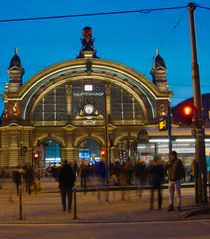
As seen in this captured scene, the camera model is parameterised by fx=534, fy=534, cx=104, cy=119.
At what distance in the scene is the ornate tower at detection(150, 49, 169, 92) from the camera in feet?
275

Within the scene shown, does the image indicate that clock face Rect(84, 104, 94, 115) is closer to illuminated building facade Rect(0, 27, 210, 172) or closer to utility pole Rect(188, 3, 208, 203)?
illuminated building facade Rect(0, 27, 210, 172)

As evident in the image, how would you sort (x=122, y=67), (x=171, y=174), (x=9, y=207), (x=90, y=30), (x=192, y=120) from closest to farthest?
1. (x=171, y=174)
2. (x=192, y=120)
3. (x=9, y=207)
4. (x=122, y=67)
5. (x=90, y=30)

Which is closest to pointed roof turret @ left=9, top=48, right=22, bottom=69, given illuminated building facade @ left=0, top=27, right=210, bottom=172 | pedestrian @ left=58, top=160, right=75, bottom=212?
illuminated building facade @ left=0, top=27, right=210, bottom=172

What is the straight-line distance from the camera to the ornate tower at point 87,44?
8380 centimetres

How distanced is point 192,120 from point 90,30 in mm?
71679

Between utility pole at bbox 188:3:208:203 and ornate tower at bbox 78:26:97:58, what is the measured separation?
65356 mm

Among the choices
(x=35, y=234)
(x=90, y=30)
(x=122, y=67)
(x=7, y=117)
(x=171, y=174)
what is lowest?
(x=35, y=234)

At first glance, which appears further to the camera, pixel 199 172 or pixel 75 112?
pixel 75 112

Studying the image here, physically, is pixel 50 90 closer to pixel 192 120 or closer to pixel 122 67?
pixel 122 67

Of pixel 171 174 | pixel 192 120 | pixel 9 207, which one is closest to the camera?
pixel 171 174

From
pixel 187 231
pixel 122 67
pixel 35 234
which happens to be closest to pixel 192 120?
pixel 187 231

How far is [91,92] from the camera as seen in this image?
82438 mm

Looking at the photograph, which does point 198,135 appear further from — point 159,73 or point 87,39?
point 87,39

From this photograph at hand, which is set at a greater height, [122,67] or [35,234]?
[122,67]
